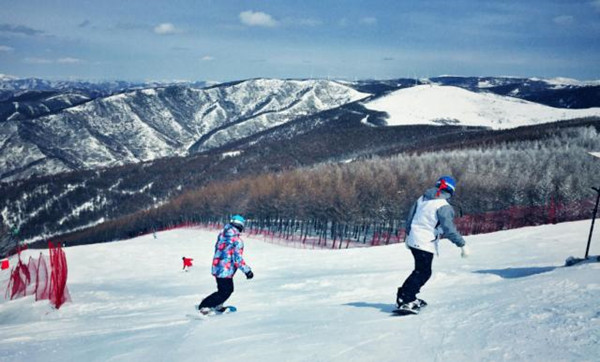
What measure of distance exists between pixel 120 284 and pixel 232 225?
54.3 feet

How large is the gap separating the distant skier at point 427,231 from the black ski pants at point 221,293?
15.2ft

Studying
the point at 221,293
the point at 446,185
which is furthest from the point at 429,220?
the point at 221,293

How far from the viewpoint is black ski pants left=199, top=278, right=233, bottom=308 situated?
37.3 feet

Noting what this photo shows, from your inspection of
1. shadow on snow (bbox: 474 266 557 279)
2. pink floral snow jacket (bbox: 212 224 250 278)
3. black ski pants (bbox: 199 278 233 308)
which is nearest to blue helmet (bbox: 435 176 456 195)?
pink floral snow jacket (bbox: 212 224 250 278)

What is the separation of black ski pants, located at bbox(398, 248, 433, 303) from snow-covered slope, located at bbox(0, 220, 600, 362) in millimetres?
503

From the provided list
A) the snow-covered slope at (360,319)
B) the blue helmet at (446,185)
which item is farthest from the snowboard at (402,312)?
the blue helmet at (446,185)

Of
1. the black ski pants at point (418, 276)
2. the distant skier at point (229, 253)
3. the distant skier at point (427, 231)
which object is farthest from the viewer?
the distant skier at point (229, 253)

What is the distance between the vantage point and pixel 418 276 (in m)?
8.85

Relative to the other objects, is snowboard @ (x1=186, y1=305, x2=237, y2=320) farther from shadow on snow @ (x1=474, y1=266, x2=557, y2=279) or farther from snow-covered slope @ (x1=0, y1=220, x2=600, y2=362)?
shadow on snow @ (x1=474, y1=266, x2=557, y2=279)

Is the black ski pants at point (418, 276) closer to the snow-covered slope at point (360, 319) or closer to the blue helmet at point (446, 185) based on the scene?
the snow-covered slope at point (360, 319)

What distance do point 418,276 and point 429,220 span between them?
3.91ft

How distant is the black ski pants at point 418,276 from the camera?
8.78 meters

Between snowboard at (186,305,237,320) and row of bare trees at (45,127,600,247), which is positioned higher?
snowboard at (186,305,237,320)

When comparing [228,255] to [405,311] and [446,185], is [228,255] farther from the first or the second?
[446,185]
